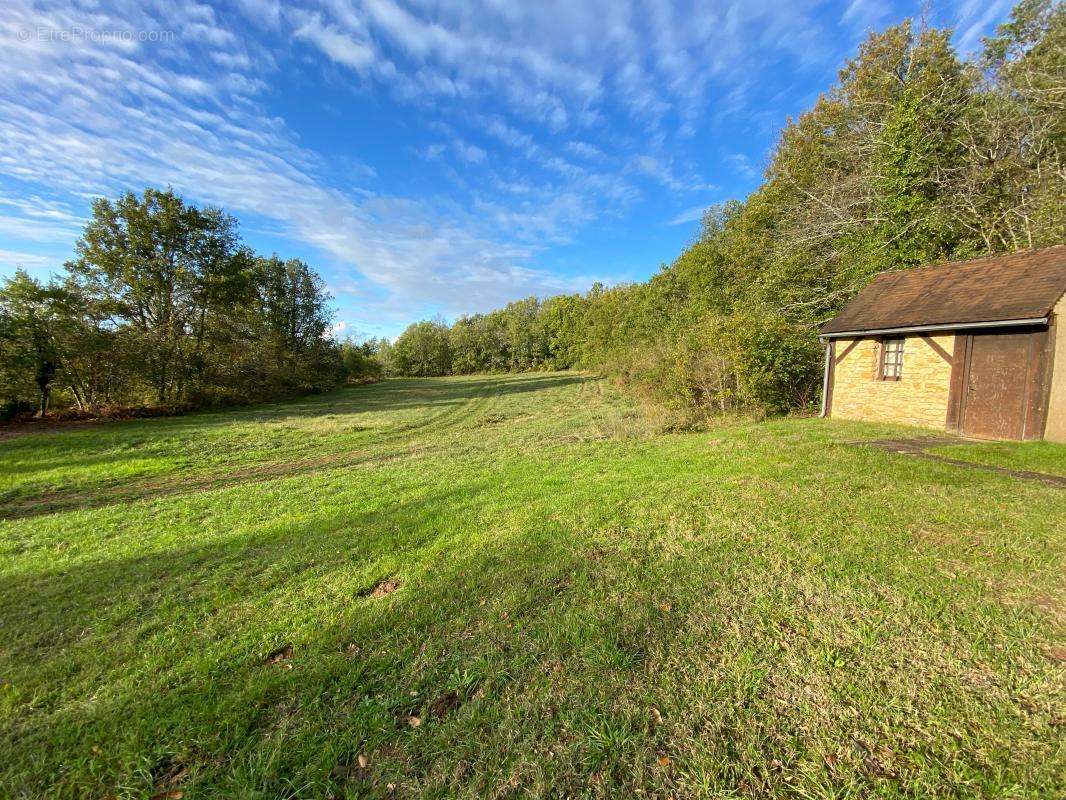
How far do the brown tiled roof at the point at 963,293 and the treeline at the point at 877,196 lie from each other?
78.9 inches

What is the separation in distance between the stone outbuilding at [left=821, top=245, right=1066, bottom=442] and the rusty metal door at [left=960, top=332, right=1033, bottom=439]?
0.05 feet

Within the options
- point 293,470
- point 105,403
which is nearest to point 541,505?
point 293,470

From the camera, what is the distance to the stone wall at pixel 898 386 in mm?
9094

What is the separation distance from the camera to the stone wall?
9.09m

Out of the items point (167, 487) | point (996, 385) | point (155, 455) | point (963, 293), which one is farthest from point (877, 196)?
point (155, 455)

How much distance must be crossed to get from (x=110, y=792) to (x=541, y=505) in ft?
12.8

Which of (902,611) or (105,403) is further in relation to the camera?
(105,403)

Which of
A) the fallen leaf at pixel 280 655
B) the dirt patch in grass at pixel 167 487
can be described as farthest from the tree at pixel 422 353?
the fallen leaf at pixel 280 655

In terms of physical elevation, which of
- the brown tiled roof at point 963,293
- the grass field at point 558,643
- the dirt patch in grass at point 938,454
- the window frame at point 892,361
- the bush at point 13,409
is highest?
the brown tiled roof at point 963,293

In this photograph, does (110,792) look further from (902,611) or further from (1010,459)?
(1010,459)

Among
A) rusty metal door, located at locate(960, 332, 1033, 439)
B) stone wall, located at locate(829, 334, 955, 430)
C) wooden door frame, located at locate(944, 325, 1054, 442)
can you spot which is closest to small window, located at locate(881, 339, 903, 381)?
stone wall, located at locate(829, 334, 955, 430)

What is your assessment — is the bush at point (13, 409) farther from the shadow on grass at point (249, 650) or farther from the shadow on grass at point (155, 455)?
the shadow on grass at point (249, 650)

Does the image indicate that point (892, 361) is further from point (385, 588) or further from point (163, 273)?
point (163, 273)

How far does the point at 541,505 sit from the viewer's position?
5.09 m
